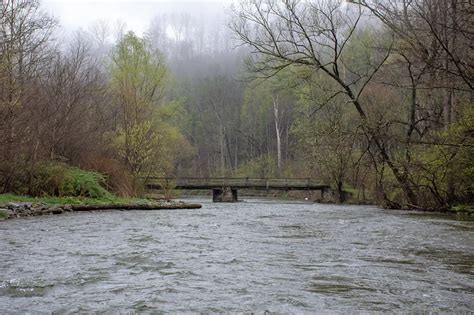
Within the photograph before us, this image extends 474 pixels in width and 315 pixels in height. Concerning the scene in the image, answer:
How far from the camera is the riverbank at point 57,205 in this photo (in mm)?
13477

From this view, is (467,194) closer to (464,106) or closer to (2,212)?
(464,106)

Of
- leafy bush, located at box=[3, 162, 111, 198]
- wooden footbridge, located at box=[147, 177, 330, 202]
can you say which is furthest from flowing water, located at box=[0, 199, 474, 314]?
wooden footbridge, located at box=[147, 177, 330, 202]

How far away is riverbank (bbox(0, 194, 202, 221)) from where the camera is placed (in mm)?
13477

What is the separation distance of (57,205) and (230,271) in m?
10.9

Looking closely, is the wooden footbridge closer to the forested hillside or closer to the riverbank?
the forested hillside

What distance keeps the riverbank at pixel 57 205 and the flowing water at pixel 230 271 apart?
283 centimetres

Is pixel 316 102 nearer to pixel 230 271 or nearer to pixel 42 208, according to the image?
pixel 42 208

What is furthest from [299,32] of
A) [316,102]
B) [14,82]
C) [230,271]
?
[230,271]

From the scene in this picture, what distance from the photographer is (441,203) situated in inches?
803

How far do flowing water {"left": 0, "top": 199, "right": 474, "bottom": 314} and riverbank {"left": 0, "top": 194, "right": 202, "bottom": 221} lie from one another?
9.28 ft

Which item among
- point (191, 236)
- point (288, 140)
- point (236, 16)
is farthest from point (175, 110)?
point (191, 236)

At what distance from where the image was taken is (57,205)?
15.5 meters

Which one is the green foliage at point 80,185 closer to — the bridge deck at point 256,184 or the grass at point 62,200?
the grass at point 62,200

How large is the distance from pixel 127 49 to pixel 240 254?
33.7m
